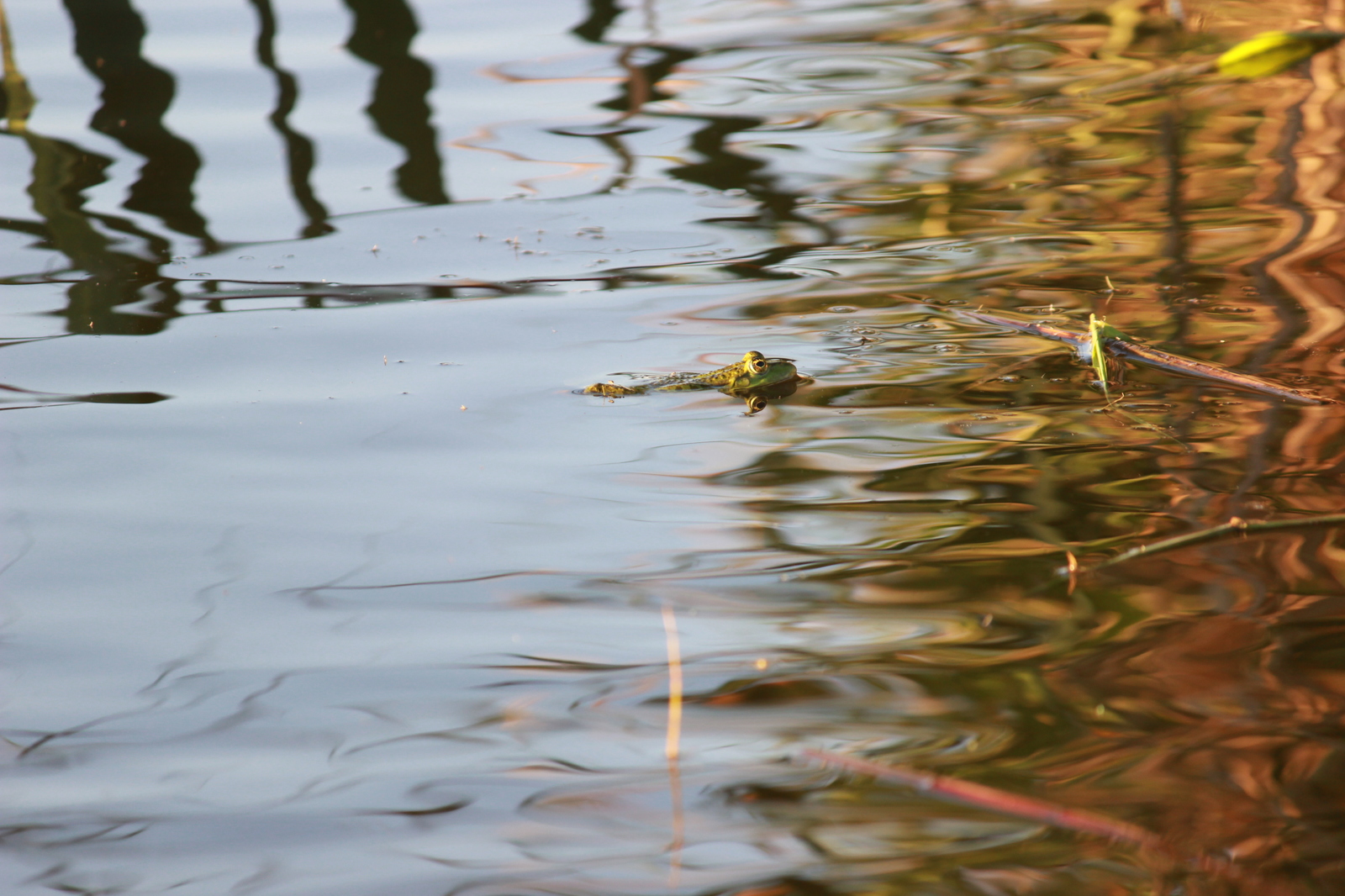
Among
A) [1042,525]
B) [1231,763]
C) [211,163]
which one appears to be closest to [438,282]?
[211,163]

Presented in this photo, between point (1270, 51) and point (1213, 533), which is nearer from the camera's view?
point (1270, 51)

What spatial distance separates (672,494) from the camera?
196 centimetres

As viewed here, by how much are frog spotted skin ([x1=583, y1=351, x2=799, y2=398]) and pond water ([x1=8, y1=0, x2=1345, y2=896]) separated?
0.04 meters

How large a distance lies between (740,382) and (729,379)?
2 centimetres

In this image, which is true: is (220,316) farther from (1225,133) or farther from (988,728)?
(1225,133)

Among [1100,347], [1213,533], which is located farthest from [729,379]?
[1213,533]

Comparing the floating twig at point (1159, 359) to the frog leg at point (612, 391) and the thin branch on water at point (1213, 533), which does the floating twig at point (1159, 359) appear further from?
the frog leg at point (612, 391)

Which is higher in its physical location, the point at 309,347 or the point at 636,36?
the point at 636,36

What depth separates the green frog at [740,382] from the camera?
2.24 m

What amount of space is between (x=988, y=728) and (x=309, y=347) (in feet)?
5.85

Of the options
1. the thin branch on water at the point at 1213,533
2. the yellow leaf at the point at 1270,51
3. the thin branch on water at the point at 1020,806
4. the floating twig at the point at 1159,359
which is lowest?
the thin branch on water at the point at 1020,806

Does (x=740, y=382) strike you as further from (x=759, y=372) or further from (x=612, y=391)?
(x=612, y=391)

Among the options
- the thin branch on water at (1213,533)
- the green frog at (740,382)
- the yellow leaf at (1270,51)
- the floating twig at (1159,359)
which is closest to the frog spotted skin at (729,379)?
the green frog at (740,382)

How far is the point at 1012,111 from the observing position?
3707 millimetres
